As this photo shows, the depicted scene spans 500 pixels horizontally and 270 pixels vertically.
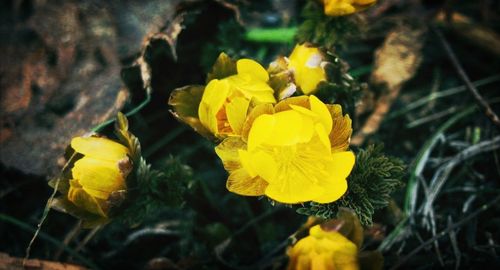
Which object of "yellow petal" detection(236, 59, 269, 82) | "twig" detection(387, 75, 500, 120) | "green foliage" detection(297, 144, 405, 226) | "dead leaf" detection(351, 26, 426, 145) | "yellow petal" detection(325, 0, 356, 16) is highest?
"yellow petal" detection(325, 0, 356, 16)

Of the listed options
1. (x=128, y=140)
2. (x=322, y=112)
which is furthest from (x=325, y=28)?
(x=128, y=140)

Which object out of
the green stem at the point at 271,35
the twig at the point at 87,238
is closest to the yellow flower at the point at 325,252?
the twig at the point at 87,238

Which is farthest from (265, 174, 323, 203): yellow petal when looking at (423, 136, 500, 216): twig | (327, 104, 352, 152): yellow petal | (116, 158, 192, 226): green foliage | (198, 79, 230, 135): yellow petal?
(423, 136, 500, 216): twig

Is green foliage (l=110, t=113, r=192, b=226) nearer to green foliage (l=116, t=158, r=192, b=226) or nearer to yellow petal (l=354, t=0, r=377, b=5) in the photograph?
green foliage (l=116, t=158, r=192, b=226)

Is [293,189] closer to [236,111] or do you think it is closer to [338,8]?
[236,111]

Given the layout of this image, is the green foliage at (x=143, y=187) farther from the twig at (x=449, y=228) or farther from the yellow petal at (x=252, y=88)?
the twig at (x=449, y=228)

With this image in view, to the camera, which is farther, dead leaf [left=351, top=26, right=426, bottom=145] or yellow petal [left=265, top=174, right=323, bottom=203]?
dead leaf [left=351, top=26, right=426, bottom=145]

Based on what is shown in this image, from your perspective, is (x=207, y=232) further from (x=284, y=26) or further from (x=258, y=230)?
(x=284, y=26)
